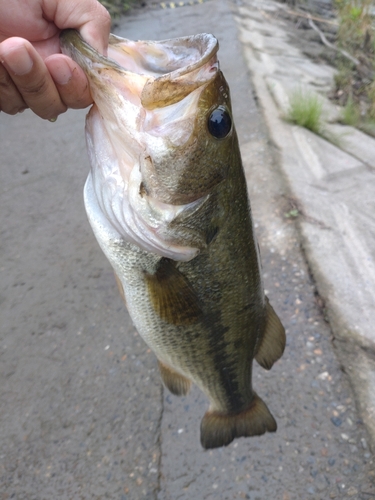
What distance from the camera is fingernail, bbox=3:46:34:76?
1068 mm

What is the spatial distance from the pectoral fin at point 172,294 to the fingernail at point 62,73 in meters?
0.57

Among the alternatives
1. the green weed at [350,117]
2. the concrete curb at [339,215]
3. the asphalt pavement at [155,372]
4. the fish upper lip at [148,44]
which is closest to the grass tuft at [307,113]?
the concrete curb at [339,215]

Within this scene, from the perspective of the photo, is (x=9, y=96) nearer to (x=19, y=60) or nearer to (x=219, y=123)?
(x=19, y=60)

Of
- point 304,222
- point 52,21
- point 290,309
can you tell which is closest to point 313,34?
point 304,222

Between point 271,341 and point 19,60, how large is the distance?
126 cm

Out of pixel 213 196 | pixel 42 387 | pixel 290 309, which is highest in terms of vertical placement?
pixel 213 196

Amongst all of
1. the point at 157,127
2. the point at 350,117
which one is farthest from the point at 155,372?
the point at 350,117

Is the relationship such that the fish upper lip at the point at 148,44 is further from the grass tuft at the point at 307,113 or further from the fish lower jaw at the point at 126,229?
the grass tuft at the point at 307,113

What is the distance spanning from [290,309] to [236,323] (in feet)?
3.83

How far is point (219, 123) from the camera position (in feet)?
3.73

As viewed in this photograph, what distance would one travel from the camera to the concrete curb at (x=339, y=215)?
7.61 ft

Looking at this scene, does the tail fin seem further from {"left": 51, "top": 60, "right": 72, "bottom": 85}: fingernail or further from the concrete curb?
{"left": 51, "top": 60, "right": 72, "bottom": 85}: fingernail

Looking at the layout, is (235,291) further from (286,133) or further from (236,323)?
(286,133)

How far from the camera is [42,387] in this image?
2.37 metres
